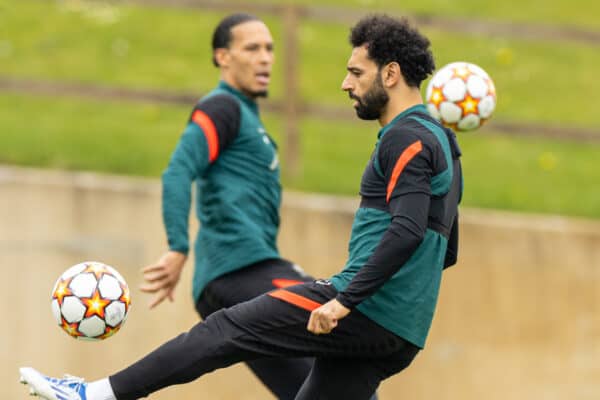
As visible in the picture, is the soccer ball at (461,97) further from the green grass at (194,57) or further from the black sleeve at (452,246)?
the green grass at (194,57)

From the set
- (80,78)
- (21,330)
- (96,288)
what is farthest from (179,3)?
(96,288)

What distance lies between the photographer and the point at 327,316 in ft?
16.5

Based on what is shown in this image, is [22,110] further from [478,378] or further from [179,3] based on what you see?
[478,378]

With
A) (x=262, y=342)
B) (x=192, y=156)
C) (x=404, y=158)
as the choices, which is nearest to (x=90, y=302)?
(x=262, y=342)

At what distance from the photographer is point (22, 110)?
1132 cm

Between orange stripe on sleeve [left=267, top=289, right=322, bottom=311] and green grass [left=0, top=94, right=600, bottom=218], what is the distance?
4755 millimetres

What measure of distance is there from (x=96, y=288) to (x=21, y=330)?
14.4 ft

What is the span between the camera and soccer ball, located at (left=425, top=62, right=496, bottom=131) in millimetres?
6508

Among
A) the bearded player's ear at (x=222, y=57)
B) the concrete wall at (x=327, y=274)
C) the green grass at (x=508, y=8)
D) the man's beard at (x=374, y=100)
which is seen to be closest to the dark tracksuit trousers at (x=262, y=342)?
the man's beard at (x=374, y=100)

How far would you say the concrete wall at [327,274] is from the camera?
381 inches

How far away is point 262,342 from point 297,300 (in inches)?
9.0

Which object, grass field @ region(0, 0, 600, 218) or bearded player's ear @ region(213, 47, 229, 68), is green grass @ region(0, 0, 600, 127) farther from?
bearded player's ear @ region(213, 47, 229, 68)

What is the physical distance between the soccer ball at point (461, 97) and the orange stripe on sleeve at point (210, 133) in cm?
111

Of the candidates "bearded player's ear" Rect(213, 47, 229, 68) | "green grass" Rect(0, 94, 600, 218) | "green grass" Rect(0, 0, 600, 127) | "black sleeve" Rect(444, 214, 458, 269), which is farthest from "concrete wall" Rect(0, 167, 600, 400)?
"black sleeve" Rect(444, 214, 458, 269)
